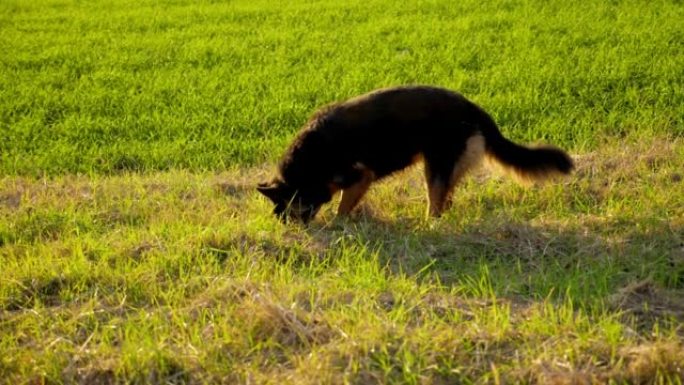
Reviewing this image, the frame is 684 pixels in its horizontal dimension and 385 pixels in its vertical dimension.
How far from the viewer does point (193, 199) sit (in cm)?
681

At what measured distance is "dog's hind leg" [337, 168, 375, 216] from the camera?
6.14 metres

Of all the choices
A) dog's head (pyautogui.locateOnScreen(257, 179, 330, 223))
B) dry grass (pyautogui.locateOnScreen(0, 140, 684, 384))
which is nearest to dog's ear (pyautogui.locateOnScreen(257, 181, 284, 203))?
dog's head (pyautogui.locateOnScreen(257, 179, 330, 223))

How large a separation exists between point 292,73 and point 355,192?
564 cm

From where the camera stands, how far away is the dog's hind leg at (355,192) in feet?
20.1

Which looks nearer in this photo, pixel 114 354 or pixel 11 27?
pixel 114 354

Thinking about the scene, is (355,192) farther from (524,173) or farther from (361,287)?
(361,287)

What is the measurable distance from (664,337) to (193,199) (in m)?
4.26

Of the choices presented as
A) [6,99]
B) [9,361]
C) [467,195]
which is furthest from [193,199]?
[6,99]

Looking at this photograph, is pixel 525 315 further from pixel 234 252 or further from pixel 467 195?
pixel 467 195

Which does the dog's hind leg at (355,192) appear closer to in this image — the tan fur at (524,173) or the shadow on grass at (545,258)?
the shadow on grass at (545,258)

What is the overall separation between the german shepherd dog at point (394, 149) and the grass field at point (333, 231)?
0.24 metres

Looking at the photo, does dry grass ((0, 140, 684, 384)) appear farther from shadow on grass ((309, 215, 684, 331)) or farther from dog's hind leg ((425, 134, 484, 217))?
dog's hind leg ((425, 134, 484, 217))

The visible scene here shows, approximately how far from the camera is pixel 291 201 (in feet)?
19.5

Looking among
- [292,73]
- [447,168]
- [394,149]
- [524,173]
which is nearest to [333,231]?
[394,149]
